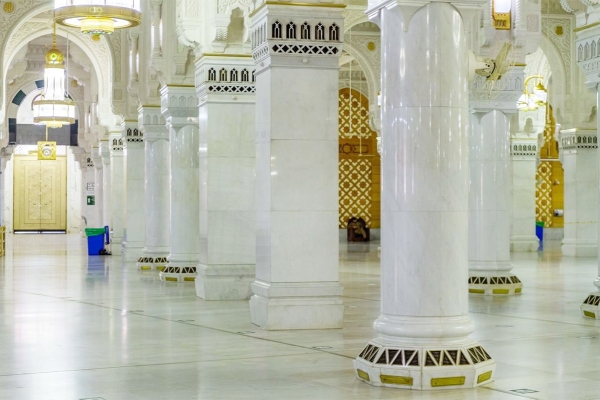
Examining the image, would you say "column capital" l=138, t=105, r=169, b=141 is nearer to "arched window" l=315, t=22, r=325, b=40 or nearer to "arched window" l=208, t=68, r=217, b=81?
"arched window" l=208, t=68, r=217, b=81

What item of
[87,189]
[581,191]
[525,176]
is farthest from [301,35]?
[87,189]

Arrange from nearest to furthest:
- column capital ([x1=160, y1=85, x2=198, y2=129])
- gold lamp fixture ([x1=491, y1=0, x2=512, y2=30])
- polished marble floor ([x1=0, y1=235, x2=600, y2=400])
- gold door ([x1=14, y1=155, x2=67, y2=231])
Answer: polished marble floor ([x1=0, y1=235, x2=600, y2=400])
gold lamp fixture ([x1=491, y1=0, x2=512, y2=30])
column capital ([x1=160, y1=85, x2=198, y2=129])
gold door ([x1=14, y1=155, x2=67, y2=231])

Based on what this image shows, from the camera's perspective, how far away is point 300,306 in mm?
7215

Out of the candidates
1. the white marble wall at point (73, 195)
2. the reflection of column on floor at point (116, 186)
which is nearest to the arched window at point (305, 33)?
the reflection of column on floor at point (116, 186)

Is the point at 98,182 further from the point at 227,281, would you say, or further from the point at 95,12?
the point at 95,12

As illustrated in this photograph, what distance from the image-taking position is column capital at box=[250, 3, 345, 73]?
7.23m

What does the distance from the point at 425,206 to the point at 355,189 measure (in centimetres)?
2130

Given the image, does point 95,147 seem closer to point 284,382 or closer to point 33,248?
point 33,248

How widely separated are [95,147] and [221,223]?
47.7 ft

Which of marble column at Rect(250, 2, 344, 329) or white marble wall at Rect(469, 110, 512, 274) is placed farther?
white marble wall at Rect(469, 110, 512, 274)

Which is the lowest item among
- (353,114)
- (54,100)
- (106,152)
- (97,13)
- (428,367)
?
(428,367)

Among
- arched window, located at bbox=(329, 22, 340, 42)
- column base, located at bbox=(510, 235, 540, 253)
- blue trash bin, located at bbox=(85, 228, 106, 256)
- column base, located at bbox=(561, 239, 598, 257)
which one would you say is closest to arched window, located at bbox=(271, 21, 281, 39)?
arched window, located at bbox=(329, 22, 340, 42)

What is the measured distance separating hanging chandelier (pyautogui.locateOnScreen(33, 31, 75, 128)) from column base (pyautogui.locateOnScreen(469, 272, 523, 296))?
8381mm

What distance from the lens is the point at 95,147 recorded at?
23359 millimetres
